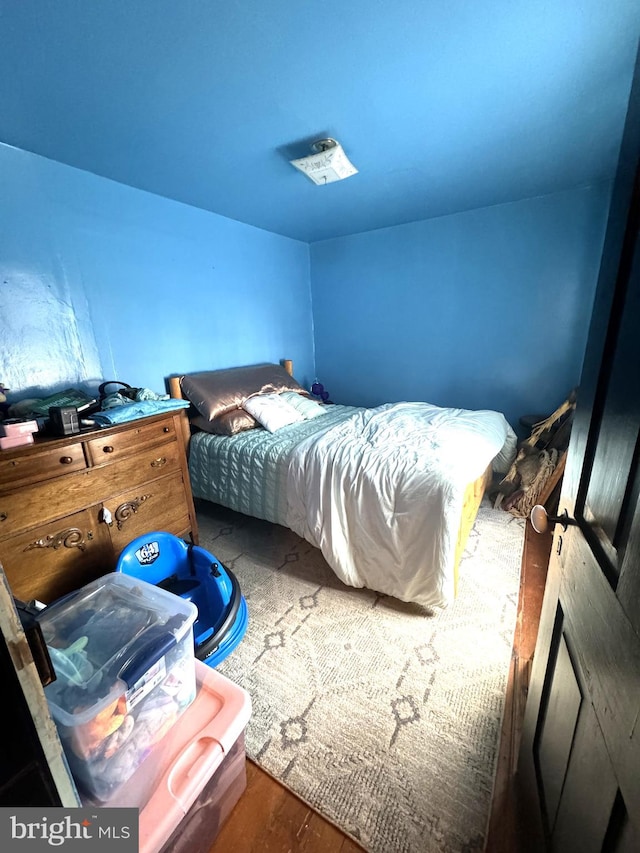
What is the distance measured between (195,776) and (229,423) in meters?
1.89

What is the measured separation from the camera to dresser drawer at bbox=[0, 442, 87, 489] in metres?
1.32

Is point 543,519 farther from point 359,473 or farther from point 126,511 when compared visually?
point 126,511

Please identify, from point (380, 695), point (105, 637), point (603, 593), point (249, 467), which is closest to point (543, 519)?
point (603, 593)

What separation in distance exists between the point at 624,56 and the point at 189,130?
179 cm

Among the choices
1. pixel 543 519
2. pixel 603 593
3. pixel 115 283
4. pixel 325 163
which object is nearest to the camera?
pixel 603 593

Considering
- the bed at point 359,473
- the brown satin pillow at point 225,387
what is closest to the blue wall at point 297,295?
the brown satin pillow at point 225,387

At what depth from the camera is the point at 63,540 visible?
1.51 meters

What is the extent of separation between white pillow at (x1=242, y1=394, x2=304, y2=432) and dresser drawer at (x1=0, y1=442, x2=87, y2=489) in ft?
3.95

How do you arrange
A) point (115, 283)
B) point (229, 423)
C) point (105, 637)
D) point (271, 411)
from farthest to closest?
point (271, 411) < point (229, 423) < point (115, 283) < point (105, 637)

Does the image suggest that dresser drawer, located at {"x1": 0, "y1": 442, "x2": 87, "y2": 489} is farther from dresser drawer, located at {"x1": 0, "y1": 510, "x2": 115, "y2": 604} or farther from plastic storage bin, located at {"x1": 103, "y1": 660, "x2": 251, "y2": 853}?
plastic storage bin, located at {"x1": 103, "y1": 660, "x2": 251, "y2": 853}

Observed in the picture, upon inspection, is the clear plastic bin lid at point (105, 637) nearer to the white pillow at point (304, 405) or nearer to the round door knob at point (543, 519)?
the round door knob at point (543, 519)

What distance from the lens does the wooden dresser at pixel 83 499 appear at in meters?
1.37

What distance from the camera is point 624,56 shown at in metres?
1.27

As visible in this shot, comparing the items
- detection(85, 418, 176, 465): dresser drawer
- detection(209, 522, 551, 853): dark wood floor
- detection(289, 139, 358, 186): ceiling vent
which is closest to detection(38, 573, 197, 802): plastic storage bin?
detection(209, 522, 551, 853): dark wood floor
